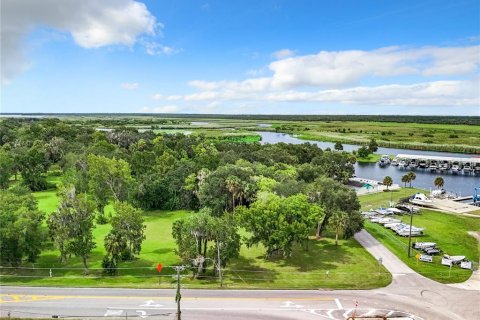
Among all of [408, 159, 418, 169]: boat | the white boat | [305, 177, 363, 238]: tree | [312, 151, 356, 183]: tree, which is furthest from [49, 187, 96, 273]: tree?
the white boat

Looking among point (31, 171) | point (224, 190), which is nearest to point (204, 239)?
point (224, 190)

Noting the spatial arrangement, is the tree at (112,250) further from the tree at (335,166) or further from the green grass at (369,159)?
the green grass at (369,159)

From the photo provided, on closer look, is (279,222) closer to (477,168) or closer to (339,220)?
(339,220)

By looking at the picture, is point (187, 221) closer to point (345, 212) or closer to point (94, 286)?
point (94, 286)

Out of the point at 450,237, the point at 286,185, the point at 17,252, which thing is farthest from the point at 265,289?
the point at 450,237

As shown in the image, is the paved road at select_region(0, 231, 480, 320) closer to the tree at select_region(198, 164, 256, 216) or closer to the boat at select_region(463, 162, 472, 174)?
the tree at select_region(198, 164, 256, 216)
